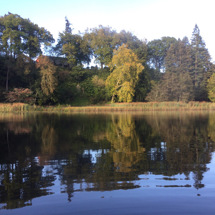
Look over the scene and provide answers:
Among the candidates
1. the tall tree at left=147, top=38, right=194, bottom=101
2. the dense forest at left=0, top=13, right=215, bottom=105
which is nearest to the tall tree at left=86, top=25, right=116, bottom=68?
the dense forest at left=0, top=13, right=215, bottom=105

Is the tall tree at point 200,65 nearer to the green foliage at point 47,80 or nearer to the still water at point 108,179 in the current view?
the green foliage at point 47,80

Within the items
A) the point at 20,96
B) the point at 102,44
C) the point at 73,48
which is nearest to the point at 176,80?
the point at 102,44

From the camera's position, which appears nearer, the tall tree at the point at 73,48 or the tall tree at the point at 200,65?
the tall tree at the point at 200,65

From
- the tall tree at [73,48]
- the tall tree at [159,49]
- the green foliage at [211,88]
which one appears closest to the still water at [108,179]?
the green foliage at [211,88]

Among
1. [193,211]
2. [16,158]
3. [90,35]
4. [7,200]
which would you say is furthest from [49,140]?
[90,35]

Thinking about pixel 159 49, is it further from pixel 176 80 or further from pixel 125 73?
pixel 125 73

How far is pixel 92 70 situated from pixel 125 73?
1540 centimetres

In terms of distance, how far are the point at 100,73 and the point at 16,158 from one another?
46948mm

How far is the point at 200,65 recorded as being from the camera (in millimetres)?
51438

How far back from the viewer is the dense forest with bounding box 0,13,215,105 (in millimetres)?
42469

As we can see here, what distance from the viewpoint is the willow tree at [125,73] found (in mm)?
42531

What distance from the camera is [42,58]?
4309 centimetres

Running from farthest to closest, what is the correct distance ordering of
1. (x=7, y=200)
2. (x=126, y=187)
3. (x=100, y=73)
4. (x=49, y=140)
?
(x=100, y=73) → (x=49, y=140) → (x=126, y=187) → (x=7, y=200)

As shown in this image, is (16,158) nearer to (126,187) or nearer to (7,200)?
(7,200)
